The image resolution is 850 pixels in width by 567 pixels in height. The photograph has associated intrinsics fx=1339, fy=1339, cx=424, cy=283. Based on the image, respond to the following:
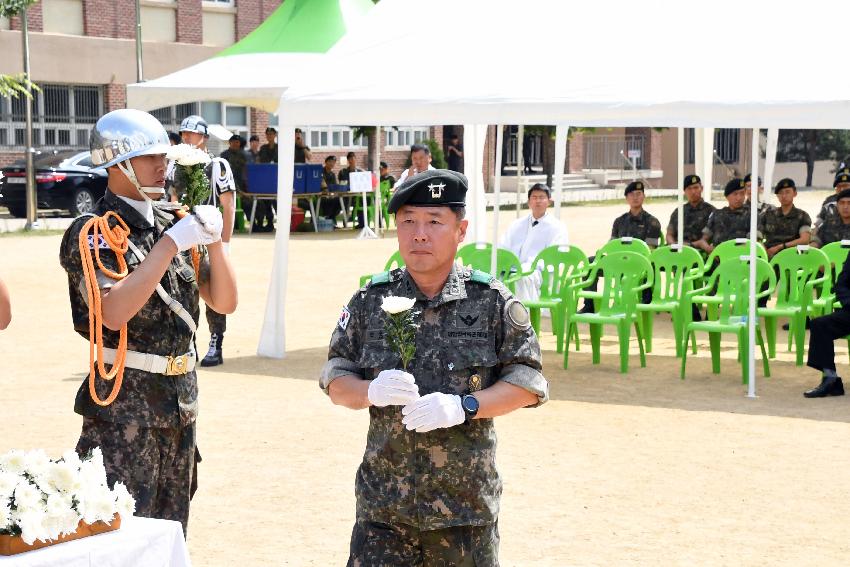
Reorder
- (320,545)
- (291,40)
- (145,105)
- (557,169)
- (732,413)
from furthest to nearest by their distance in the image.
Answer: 1. (291,40)
2. (145,105)
3. (557,169)
4. (732,413)
5. (320,545)

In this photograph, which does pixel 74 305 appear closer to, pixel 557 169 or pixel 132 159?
pixel 132 159

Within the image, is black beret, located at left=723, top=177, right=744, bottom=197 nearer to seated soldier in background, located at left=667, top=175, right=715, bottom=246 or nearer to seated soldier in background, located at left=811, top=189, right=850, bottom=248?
seated soldier in background, located at left=667, top=175, right=715, bottom=246

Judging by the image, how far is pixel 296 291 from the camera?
16953 mm

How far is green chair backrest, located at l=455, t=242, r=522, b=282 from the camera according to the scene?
12320 millimetres

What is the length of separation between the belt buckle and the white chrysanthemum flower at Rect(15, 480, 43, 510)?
1045mm

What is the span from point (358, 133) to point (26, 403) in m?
23.9

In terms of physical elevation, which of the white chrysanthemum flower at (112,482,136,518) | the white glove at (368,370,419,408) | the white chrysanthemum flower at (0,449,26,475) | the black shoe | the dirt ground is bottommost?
the dirt ground

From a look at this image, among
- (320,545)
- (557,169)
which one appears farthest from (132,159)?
(557,169)

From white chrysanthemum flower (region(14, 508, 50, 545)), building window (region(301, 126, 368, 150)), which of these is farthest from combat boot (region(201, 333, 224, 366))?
building window (region(301, 126, 368, 150))

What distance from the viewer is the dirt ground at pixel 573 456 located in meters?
6.38

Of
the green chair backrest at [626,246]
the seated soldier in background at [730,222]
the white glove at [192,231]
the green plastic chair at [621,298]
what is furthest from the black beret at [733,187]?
the white glove at [192,231]

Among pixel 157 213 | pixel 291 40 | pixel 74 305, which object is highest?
pixel 291 40

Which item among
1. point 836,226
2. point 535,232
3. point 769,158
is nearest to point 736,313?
point 535,232

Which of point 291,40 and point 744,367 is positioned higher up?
point 291,40
